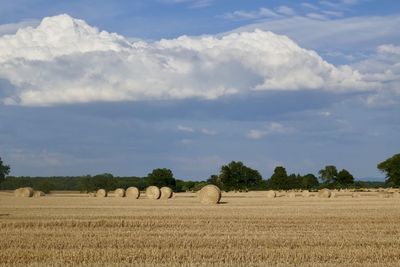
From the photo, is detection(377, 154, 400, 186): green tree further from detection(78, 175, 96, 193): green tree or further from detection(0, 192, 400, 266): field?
detection(0, 192, 400, 266): field

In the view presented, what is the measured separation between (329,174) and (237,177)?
23.6 metres

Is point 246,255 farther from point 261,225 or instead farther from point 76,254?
point 261,225

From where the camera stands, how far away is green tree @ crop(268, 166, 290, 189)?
104 meters

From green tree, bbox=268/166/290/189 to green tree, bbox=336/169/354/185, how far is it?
14.3 meters

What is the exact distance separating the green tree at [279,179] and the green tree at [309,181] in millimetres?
4611

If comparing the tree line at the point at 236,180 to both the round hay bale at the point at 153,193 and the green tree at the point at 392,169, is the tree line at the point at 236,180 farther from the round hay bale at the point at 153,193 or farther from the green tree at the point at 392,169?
the round hay bale at the point at 153,193

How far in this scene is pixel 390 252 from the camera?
15.0 m

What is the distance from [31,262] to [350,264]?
6.23m

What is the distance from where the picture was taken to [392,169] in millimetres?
107000

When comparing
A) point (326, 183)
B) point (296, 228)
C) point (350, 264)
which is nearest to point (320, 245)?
point (350, 264)

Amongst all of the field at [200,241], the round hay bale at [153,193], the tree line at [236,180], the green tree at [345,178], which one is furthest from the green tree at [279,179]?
the field at [200,241]

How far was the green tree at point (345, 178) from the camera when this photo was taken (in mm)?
115575

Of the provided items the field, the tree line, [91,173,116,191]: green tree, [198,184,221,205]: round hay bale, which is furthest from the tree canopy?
the field

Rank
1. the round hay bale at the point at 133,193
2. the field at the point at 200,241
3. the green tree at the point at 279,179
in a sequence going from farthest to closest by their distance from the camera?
1. the green tree at the point at 279,179
2. the round hay bale at the point at 133,193
3. the field at the point at 200,241
